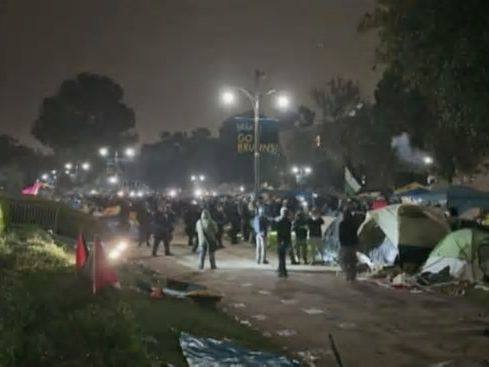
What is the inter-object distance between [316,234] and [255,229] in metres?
1.87

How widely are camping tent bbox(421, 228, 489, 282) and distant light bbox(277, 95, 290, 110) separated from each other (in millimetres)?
9662

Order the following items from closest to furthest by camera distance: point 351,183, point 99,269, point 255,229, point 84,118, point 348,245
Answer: point 99,269 → point 348,245 → point 255,229 → point 351,183 → point 84,118

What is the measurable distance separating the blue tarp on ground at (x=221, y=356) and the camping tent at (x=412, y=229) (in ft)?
36.0

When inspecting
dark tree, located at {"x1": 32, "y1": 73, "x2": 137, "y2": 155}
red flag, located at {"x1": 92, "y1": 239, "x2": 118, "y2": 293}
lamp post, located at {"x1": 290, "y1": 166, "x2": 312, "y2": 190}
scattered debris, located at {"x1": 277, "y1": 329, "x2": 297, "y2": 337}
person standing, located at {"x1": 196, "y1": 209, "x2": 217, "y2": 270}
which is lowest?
scattered debris, located at {"x1": 277, "y1": 329, "x2": 297, "y2": 337}

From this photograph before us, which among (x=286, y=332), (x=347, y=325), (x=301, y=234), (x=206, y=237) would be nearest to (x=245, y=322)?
(x=286, y=332)

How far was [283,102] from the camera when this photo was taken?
2530 centimetres

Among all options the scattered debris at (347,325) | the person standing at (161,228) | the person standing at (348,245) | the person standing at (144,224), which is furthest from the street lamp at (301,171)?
the scattered debris at (347,325)

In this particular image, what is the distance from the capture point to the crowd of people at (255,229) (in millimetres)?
18312

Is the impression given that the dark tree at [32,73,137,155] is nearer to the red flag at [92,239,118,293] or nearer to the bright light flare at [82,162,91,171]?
the bright light flare at [82,162,91,171]

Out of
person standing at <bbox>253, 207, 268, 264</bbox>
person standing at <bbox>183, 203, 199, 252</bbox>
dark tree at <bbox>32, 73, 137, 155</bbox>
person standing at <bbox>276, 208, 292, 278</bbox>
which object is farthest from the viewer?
dark tree at <bbox>32, 73, 137, 155</bbox>

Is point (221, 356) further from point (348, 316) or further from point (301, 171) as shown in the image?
point (301, 171)

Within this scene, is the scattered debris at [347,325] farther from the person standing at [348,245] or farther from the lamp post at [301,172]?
the lamp post at [301,172]

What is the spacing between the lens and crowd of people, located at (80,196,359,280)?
1831 centimetres

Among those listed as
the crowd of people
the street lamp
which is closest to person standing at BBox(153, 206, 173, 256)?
the crowd of people
